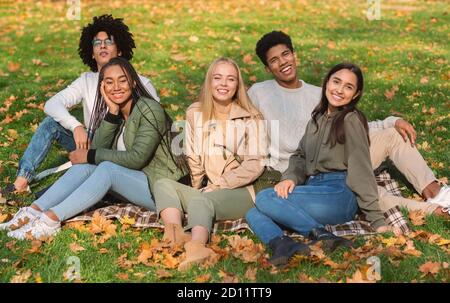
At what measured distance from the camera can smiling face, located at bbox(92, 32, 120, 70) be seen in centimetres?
583

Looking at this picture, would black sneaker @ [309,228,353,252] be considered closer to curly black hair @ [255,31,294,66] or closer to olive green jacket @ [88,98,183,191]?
olive green jacket @ [88,98,183,191]

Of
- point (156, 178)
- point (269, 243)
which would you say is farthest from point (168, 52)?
point (269, 243)

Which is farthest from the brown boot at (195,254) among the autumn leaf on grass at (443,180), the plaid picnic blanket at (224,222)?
the autumn leaf on grass at (443,180)

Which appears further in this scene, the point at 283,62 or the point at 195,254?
the point at 283,62

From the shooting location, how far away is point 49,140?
5.86 meters

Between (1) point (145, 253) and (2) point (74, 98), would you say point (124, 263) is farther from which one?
(2) point (74, 98)

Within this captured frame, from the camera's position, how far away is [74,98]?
589 cm

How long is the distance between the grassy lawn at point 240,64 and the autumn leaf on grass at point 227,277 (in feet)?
0.09

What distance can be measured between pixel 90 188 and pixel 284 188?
1.48 metres

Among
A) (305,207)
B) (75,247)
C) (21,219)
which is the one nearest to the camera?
(75,247)

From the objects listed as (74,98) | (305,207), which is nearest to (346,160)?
(305,207)
